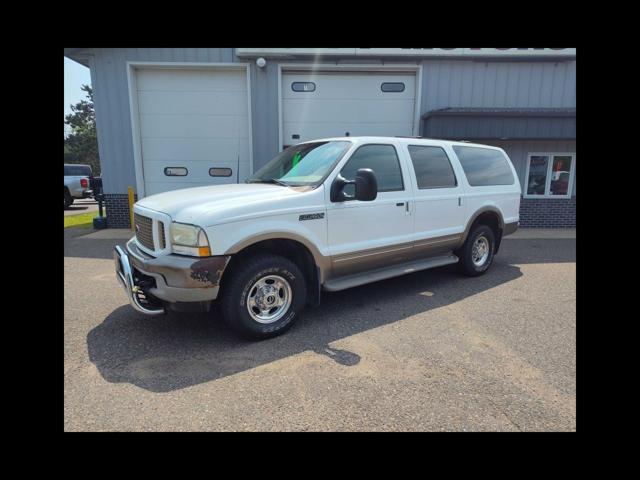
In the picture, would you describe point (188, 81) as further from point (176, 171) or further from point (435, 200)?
point (435, 200)

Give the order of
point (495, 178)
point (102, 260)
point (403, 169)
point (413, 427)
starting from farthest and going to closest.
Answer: point (102, 260), point (495, 178), point (403, 169), point (413, 427)

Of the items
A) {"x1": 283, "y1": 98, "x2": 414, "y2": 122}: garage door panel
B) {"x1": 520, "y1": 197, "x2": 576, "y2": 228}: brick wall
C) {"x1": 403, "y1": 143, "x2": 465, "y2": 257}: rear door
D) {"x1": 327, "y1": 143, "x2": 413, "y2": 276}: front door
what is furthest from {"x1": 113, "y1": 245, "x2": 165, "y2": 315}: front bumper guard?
{"x1": 520, "y1": 197, "x2": 576, "y2": 228}: brick wall

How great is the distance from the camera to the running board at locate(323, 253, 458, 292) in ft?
12.4

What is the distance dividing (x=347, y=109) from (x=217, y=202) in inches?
266

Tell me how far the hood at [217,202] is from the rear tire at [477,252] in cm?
295

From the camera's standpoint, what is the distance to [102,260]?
6.30m

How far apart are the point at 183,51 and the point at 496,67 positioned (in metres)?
7.72

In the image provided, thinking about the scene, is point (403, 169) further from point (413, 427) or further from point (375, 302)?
point (413, 427)

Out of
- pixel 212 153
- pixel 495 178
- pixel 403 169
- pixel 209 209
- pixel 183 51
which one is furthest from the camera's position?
pixel 212 153

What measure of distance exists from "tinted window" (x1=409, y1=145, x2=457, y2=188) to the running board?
100cm

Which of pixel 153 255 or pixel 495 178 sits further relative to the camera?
pixel 495 178

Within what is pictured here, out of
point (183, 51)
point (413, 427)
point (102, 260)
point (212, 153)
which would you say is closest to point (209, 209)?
point (413, 427)

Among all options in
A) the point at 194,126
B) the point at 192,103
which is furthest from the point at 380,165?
the point at 192,103

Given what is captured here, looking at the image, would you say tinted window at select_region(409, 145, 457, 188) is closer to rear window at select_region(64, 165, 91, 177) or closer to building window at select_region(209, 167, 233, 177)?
building window at select_region(209, 167, 233, 177)
